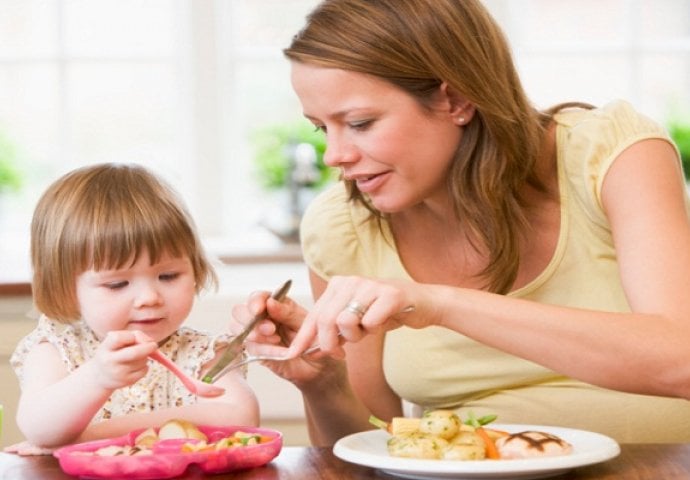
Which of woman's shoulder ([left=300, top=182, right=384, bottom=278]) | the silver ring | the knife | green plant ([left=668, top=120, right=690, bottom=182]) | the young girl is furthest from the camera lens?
green plant ([left=668, top=120, right=690, bottom=182])

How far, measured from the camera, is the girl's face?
1.79 m

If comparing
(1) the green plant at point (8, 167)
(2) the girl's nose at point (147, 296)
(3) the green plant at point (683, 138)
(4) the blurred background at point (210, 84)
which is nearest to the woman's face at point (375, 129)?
(2) the girl's nose at point (147, 296)

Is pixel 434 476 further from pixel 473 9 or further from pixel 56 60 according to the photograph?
pixel 56 60

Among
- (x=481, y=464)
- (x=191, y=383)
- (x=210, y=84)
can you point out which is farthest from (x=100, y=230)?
(x=210, y=84)

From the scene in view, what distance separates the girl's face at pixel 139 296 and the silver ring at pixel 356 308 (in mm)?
373

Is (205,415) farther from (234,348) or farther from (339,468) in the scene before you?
(339,468)

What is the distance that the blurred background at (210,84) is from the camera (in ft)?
12.0

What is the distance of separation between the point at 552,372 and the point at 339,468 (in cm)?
57

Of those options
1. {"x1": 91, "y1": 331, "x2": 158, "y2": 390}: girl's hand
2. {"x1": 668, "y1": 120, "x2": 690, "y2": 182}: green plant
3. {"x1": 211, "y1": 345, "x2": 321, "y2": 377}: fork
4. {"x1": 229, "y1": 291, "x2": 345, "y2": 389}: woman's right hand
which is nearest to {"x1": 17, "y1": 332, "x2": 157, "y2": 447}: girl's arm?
{"x1": 91, "y1": 331, "x2": 158, "y2": 390}: girl's hand

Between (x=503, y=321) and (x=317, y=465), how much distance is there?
292 millimetres

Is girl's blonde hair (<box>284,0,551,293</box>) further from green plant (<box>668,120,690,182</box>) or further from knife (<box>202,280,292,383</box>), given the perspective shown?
green plant (<box>668,120,690,182</box>)

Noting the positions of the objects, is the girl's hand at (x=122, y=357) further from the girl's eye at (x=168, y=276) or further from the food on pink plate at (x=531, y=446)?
the food on pink plate at (x=531, y=446)

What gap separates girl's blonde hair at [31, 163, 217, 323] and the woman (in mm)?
172

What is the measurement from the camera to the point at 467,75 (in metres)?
1.86
